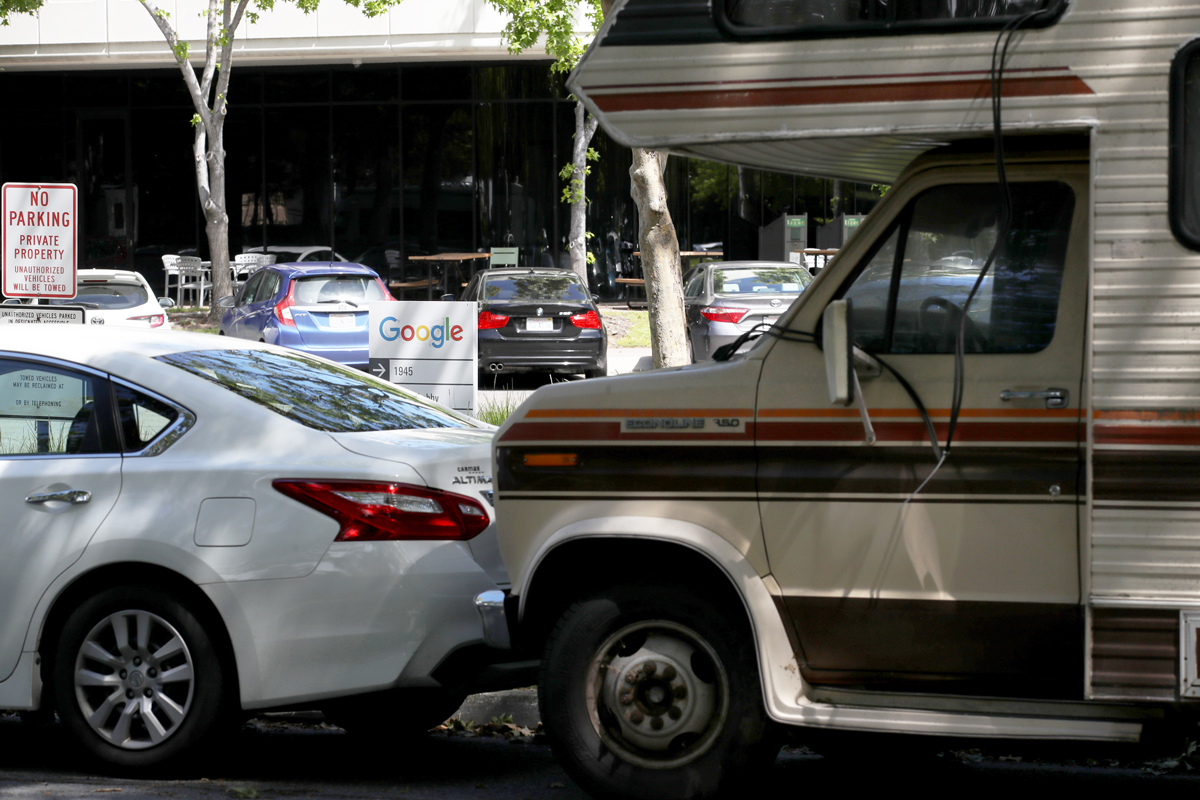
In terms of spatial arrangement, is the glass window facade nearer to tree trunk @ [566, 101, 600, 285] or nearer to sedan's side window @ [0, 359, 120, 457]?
tree trunk @ [566, 101, 600, 285]

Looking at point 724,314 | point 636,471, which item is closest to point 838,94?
point 636,471

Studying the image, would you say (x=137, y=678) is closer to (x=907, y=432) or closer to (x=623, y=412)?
(x=623, y=412)

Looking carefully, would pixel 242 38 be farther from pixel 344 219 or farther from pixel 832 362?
pixel 832 362

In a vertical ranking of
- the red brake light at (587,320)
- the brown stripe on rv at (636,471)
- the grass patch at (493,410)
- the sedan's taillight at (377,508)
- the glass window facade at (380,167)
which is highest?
the glass window facade at (380,167)

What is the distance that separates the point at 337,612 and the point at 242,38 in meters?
26.0

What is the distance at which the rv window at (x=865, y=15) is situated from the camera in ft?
12.8

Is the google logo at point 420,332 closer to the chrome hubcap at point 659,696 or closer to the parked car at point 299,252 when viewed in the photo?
the chrome hubcap at point 659,696

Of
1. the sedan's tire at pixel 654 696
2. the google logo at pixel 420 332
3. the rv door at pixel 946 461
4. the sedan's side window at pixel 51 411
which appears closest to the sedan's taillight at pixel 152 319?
the google logo at pixel 420 332

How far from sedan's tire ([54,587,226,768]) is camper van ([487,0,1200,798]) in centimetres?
129

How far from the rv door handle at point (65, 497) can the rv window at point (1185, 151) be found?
3.95m

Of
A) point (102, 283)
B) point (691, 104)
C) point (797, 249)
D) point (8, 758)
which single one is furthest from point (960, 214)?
point (797, 249)

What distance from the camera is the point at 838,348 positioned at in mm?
3922

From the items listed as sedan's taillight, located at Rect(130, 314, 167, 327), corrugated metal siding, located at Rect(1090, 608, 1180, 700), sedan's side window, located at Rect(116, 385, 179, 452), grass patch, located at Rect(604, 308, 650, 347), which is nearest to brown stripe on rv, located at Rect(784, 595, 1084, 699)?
A: corrugated metal siding, located at Rect(1090, 608, 1180, 700)

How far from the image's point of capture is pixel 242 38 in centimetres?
2817
